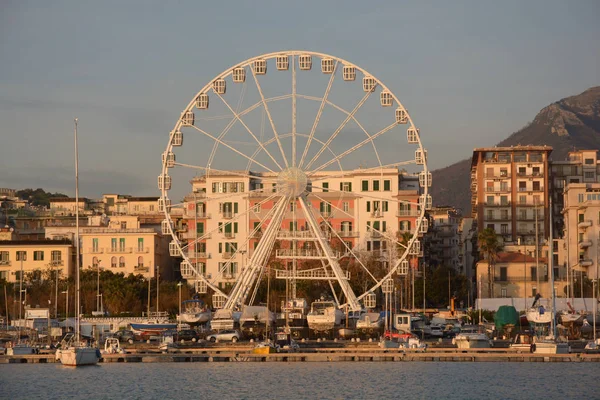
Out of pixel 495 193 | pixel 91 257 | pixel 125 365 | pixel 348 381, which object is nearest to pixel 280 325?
pixel 125 365

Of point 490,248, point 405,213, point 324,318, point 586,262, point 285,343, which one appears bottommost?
point 285,343

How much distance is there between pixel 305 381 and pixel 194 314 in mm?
24700

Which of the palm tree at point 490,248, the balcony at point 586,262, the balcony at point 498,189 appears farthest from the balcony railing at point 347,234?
the balcony at point 586,262

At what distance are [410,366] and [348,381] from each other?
8.03 m

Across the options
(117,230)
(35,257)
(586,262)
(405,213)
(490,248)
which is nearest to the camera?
(586,262)

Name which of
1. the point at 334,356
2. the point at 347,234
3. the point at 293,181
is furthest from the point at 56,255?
the point at 334,356

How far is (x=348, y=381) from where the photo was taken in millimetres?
62594

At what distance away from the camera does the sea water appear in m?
58.1

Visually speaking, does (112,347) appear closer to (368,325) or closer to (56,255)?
(368,325)

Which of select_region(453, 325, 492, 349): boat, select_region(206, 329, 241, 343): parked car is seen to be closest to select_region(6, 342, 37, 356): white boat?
select_region(206, 329, 241, 343): parked car

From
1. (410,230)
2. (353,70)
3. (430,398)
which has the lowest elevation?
(430,398)

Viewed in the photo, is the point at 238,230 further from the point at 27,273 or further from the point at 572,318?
the point at 572,318

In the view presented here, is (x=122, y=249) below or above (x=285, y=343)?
above

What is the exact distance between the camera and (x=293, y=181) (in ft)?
268
